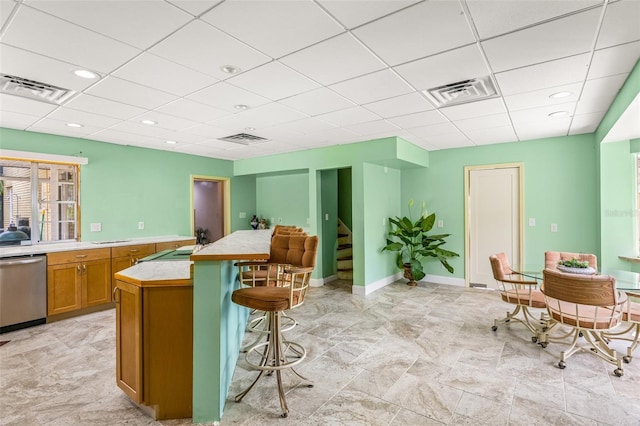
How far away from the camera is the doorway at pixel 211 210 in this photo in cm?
671

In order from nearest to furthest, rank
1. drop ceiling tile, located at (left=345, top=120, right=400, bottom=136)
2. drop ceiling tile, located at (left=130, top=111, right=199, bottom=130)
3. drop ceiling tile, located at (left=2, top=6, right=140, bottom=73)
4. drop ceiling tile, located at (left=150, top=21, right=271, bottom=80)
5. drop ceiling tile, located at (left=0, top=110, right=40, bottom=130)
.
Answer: drop ceiling tile, located at (left=2, top=6, right=140, bottom=73), drop ceiling tile, located at (left=150, top=21, right=271, bottom=80), drop ceiling tile, located at (left=0, top=110, right=40, bottom=130), drop ceiling tile, located at (left=130, top=111, right=199, bottom=130), drop ceiling tile, located at (left=345, top=120, right=400, bottom=136)

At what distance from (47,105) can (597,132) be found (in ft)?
21.9

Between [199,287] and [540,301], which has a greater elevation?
[199,287]

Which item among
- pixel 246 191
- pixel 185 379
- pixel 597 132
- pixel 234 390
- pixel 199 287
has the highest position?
pixel 597 132

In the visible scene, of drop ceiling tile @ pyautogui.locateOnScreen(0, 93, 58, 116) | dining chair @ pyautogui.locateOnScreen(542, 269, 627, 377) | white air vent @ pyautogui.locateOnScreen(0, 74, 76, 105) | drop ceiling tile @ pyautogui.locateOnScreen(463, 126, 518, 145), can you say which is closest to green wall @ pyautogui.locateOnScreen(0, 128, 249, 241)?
drop ceiling tile @ pyautogui.locateOnScreen(0, 93, 58, 116)

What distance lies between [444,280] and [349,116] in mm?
3725

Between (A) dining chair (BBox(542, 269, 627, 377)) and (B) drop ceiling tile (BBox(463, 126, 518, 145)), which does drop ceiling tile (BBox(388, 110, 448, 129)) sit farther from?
(A) dining chair (BBox(542, 269, 627, 377))

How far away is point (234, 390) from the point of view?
2.41 meters

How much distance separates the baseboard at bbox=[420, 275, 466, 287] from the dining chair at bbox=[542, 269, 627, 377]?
105 inches

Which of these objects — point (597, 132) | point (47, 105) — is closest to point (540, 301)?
point (597, 132)

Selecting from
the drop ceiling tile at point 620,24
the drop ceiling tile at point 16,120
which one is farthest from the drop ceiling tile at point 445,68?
the drop ceiling tile at point 16,120

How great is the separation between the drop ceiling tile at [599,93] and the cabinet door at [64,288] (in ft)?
19.6

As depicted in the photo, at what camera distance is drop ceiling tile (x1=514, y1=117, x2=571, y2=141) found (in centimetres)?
398

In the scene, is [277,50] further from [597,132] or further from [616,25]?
[597,132]
